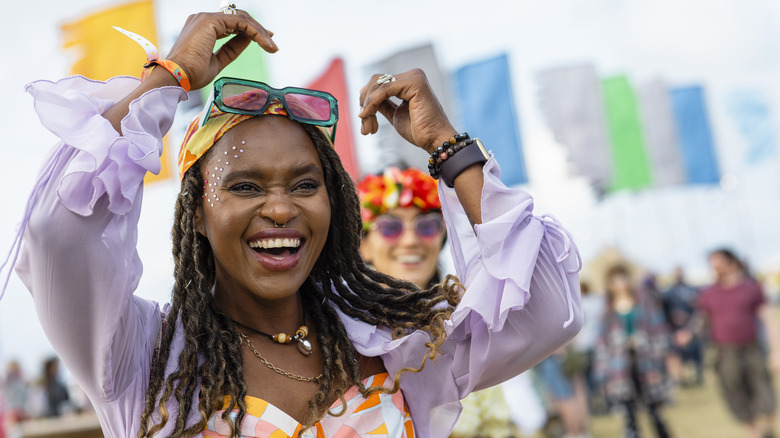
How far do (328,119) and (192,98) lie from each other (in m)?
3.82

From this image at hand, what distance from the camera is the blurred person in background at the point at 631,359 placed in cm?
871

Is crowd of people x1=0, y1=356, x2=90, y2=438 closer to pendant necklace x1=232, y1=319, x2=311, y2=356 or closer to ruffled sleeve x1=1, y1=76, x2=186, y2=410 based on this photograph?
pendant necklace x1=232, y1=319, x2=311, y2=356

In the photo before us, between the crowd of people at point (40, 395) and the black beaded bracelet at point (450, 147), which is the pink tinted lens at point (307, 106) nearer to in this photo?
the black beaded bracelet at point (450, 147)

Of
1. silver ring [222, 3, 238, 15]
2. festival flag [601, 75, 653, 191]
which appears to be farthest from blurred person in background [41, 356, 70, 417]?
silver ring [222, 3, 238, 15]

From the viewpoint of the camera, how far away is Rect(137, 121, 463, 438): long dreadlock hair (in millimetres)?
1991

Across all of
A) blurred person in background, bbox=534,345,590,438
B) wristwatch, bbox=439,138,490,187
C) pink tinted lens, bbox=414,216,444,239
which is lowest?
blurred person in background, bbox=534,345,590,438

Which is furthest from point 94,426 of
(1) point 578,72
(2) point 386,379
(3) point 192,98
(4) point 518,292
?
Answer: (1) point 578,72

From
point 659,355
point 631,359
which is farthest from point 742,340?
point 631,359

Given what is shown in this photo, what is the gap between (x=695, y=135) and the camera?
1673 centimetres

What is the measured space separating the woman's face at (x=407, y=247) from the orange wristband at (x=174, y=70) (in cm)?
250

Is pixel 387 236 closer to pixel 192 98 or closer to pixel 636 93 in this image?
pixel 192 98

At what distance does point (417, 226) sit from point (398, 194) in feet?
0.73

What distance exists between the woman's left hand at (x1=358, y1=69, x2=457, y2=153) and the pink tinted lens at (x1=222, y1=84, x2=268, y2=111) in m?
0.28

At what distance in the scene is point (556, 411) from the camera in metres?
10.9
